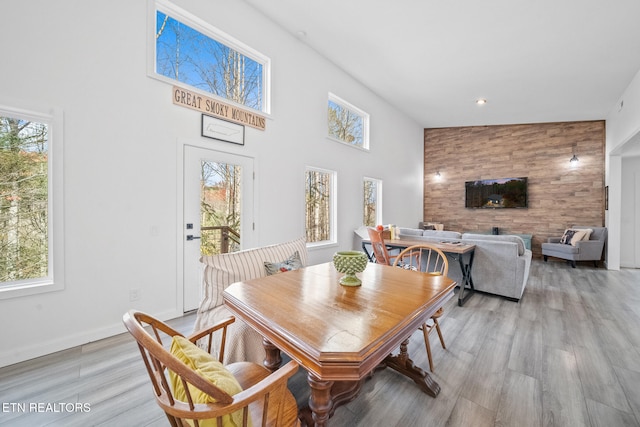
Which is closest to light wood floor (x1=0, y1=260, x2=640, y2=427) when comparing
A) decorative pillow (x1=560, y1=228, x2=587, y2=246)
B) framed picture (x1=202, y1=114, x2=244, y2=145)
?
framed picture (x1=202, y1=114, x2=244, y2=145)

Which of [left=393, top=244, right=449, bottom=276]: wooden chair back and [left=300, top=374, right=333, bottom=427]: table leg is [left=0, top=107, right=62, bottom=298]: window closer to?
[left=300, top=374, right=333, bottom=427]: table leg

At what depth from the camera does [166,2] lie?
9.09ft

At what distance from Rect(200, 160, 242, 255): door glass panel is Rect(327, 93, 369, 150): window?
207 centimetres

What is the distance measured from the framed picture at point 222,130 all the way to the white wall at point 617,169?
19.8 feet

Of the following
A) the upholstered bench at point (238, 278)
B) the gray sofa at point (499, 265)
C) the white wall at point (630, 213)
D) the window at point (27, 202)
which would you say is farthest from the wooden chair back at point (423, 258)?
the white wall at point (630, 213)

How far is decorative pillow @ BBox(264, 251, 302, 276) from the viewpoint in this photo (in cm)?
228

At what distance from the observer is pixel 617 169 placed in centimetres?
541

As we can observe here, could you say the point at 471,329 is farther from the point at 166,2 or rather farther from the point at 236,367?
the point at 166,2

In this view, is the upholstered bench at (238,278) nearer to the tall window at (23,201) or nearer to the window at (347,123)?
the tall window at (23,201)

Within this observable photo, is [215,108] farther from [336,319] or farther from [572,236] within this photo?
[572,236]

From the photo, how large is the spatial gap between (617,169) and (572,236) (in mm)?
1513

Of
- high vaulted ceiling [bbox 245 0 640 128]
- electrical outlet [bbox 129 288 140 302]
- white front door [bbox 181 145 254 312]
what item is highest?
high vaulted ceiling [bbox 245 0 640 128]

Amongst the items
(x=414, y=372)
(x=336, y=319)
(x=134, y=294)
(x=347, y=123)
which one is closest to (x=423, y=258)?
(x=414, y=372)

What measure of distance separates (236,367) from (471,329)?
241cm
